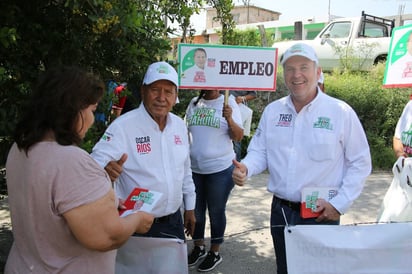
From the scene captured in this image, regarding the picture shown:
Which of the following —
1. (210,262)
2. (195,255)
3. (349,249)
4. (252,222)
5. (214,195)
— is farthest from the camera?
(252,222)

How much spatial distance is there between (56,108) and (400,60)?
130 inches

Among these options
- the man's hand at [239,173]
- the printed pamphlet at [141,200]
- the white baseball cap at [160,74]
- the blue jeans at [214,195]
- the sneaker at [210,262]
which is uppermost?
the white baseball cap at [160,74]

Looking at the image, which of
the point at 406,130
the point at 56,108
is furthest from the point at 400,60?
the point at 56,108

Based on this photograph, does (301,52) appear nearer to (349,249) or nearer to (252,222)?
(349,249)

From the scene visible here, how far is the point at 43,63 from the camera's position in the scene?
8.85 feet

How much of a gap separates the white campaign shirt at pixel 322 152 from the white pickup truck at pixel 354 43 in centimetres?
A: 791

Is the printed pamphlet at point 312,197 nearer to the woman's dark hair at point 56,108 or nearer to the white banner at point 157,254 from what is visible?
the white banner at point 157,254

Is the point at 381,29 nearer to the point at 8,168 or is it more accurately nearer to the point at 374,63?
the point at 374,63

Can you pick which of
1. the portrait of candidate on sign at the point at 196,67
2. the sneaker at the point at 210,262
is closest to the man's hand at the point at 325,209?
the portrait of candidate on sign at the point at 196,67

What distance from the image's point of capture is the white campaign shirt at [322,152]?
2.19m

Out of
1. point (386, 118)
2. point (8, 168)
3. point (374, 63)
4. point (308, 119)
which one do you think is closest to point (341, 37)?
point (374, 63)

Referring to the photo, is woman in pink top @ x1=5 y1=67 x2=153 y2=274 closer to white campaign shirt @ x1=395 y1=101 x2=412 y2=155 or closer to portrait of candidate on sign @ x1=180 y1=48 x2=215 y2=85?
portrait of candidate on sign @ x1=180 y1=48 x2=215 y2=85

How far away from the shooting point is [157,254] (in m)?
2.06

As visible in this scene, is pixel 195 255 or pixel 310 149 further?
pixel 195 255
